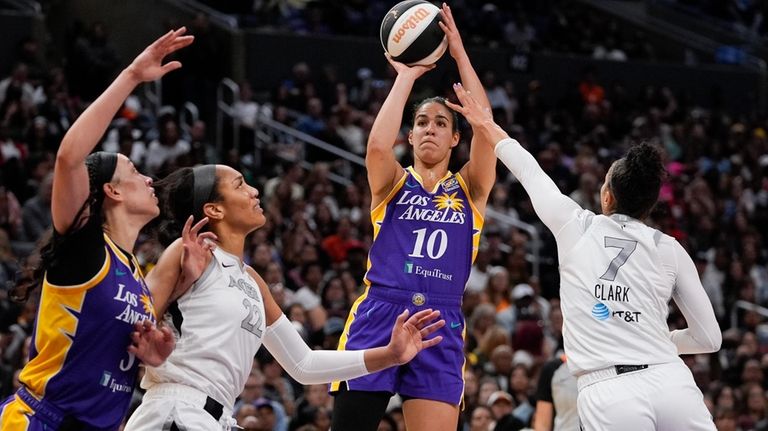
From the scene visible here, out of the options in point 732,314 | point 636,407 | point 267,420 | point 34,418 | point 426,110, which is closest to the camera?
point 34,418

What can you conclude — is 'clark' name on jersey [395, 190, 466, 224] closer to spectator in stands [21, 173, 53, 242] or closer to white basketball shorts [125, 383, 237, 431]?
white basketball shorts [125, 383, 237, 431]

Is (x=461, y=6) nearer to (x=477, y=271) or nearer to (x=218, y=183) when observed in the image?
(x=477, y=271)

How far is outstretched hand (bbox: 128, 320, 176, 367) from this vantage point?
5.11 metres

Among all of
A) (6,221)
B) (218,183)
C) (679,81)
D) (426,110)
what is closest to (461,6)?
(679,81)

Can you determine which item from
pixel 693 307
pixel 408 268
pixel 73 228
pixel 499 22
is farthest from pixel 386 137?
pixel 499 22

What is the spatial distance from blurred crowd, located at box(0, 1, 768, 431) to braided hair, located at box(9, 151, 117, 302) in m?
3.80

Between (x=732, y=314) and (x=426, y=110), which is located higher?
(x=426, y=110)

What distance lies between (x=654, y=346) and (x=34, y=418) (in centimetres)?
280

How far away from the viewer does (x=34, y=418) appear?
16.4ft

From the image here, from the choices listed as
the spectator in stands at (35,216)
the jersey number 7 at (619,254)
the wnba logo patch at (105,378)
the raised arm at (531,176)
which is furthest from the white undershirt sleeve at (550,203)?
the spectator in stands at (35,216)

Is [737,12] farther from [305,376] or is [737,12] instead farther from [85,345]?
[85,345]

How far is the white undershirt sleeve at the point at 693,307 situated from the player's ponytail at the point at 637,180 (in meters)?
0.26

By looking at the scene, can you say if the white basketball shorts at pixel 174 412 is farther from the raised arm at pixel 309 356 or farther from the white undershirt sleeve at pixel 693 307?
the white undershirt sleeve at pixel 693 307

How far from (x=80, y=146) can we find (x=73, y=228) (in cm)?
36
